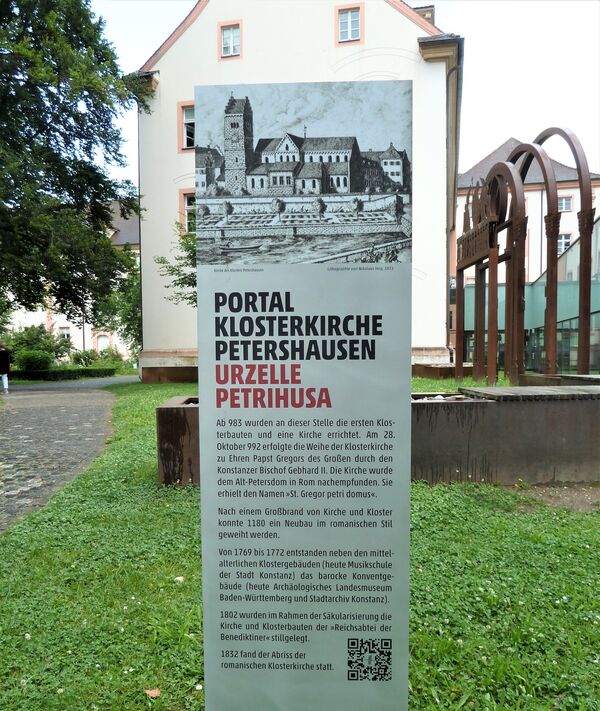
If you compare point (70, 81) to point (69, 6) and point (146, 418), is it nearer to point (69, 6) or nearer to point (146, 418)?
point (69, 6)

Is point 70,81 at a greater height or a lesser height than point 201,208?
greater

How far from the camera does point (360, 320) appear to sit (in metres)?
1.95

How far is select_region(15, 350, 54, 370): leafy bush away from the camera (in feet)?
111

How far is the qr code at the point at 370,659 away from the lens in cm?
202

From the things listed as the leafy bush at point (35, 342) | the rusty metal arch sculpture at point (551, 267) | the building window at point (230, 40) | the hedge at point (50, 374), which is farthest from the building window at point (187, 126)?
the leafy bush at point (35, 342)

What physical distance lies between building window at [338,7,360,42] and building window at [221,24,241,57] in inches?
160

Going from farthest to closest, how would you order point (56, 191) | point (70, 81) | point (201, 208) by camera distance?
point (56, 191) < point (70, 81) < point (201, 208)

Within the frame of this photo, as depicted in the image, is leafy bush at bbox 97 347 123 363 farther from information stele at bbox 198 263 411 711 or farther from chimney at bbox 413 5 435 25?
information stele at bbox 198 263 411 711

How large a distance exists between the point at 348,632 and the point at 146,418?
369 inches

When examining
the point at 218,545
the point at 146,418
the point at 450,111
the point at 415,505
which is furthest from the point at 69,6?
the point at 218,545

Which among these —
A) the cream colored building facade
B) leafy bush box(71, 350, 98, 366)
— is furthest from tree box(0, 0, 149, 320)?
leafy bush box(71, 350, 98, 366)

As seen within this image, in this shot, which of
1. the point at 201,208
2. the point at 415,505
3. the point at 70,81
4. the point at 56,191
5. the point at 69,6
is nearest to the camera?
the point at 201,208

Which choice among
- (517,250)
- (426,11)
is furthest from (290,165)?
(426,11)

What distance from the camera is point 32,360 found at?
34.0 metres
